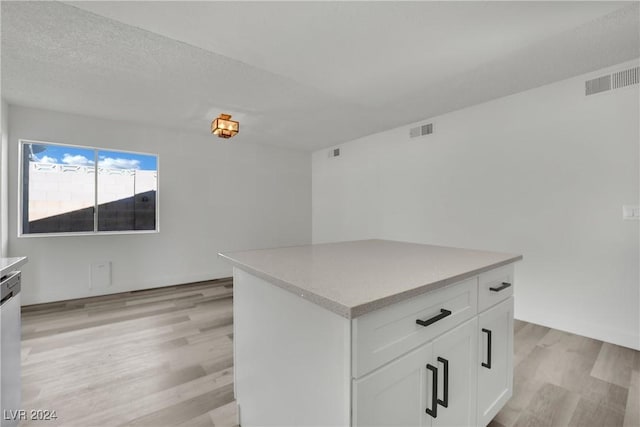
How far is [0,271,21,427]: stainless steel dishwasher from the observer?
1.21 metres

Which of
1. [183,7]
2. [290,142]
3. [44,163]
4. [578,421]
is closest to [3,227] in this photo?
[44,163]

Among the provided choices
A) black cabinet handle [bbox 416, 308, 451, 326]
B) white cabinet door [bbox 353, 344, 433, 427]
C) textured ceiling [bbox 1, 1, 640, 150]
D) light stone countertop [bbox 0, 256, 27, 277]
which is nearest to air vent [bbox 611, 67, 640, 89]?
textured ceiling [bbox 1, 1, 640, 150]

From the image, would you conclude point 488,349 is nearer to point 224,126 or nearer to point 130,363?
point 130,363

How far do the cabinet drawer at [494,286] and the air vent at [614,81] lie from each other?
2332mm

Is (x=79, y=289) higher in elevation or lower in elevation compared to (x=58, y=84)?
lower

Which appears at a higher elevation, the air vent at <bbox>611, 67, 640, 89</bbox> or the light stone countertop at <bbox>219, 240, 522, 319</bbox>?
the air vent at <bbox>611, 67, 640, 89</bbox>

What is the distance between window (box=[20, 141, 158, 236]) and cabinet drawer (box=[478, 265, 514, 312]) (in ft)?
14.7

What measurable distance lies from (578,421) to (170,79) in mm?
3980

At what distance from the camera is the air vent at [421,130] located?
3.89 m

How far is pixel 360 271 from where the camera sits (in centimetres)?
116

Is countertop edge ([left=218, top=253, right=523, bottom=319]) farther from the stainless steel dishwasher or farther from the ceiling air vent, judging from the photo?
the ceiling air vent

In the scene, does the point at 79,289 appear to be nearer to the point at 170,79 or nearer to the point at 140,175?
the point at 140,175

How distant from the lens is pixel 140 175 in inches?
167

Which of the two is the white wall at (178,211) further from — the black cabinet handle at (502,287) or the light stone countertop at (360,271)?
the black cabinet handle at (502,287)
